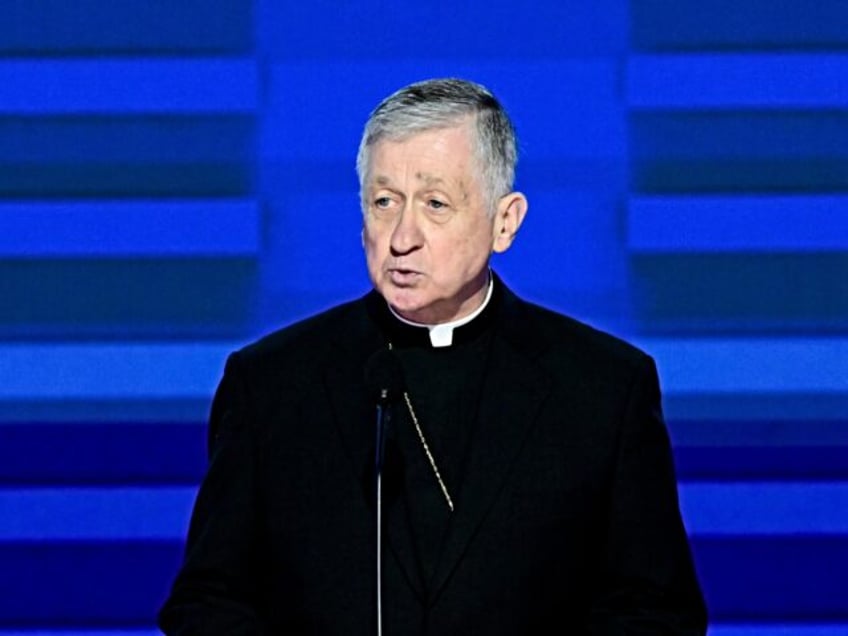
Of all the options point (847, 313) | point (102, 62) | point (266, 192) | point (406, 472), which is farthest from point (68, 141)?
point (847, 313)

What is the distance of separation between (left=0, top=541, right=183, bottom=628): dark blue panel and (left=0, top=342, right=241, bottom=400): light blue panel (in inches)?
10.3

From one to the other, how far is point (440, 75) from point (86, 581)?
41.5 inches

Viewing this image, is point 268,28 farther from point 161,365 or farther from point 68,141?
Result: point 161,365

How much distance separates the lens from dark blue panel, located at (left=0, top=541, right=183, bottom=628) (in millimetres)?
2930

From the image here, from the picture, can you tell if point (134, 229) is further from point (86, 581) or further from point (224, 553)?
point (224, 553)

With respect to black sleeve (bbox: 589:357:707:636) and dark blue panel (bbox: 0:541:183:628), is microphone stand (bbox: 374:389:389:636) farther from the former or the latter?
dark blue panel (bbox: 0:541:183:628)

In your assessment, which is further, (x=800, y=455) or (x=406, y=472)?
(x=800, y=455)

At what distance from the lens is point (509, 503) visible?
1954 mm

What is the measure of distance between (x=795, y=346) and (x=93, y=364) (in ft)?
3.89

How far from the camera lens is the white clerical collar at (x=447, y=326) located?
84.0 inches

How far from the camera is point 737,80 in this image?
291cm

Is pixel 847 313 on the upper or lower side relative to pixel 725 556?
upper

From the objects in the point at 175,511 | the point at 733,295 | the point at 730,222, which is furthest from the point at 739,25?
the point at 175,511

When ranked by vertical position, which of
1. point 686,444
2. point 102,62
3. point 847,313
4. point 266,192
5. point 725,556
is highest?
point 102,62
